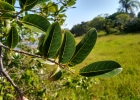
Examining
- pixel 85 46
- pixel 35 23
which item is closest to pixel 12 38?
pixel 35 23

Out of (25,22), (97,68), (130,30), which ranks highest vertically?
(25,22)

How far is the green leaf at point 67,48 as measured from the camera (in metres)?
0.58

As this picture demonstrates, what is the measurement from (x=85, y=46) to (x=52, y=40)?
91 millimetres

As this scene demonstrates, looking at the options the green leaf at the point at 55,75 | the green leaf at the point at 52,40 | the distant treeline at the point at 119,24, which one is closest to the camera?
the green leaf at the point at 52,40

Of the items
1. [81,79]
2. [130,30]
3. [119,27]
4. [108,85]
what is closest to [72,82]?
[81,79]

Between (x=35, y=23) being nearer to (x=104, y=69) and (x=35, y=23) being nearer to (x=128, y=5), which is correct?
(x=104, y=69)

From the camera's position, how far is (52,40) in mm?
580

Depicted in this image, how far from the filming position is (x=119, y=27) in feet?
129

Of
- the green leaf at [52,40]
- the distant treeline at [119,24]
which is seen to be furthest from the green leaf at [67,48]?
the distant treeline at [119,24]

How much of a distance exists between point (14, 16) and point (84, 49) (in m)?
0.21

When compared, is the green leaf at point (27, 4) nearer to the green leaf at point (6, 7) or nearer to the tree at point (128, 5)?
the green leaf at point (6, 7)

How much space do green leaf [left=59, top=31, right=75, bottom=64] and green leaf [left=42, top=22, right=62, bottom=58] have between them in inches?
0.6

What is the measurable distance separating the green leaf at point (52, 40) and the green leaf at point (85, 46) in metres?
0.06

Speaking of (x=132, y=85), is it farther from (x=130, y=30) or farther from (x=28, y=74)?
(x=130, y=30)
